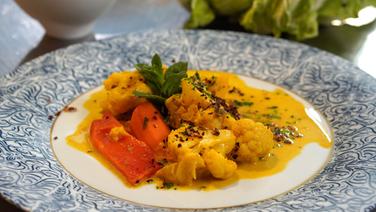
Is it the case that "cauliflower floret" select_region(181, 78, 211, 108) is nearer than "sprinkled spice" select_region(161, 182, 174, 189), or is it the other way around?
"sprinkled spice" select_region(161, 182, 174, 189)

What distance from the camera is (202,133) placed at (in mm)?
1634

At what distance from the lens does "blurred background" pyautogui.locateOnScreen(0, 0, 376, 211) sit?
2.57 m

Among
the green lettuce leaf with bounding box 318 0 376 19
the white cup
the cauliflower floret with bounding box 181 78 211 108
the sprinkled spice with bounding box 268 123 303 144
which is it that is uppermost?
the green lettuce leaf with bounding box 318 0 376 19

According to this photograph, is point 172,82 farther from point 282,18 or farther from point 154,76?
point 282,18

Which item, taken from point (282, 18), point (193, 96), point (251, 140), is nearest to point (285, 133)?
point (251, 140)

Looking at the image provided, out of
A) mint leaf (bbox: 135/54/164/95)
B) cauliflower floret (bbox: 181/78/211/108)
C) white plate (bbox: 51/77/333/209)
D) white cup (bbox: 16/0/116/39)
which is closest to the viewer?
white plate (bbox: 51/77/333/209)

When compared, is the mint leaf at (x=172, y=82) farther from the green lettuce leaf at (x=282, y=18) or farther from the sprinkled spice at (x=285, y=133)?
the green lettuce leaf at (x=282, y=18)

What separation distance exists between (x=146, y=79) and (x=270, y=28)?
977mm

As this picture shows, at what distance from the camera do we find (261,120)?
1.92 metres

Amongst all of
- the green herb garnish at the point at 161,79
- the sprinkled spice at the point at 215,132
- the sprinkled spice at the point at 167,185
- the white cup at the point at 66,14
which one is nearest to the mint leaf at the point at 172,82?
the green herb garnish at the point at 161,79

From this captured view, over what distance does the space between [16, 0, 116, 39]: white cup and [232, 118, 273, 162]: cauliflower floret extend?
1.13 metres

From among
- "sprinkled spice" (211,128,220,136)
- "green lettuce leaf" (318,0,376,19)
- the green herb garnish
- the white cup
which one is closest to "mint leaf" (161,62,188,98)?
the green herb garnish

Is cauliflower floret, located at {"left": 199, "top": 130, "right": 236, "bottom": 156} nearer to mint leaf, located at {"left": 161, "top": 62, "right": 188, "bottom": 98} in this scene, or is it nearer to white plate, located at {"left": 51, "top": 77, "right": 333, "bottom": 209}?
white plate, located at {"left": 51, "top": 77, "right": 333, "bottom": 209}

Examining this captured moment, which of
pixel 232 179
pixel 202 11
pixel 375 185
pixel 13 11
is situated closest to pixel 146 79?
pixel 232 179
